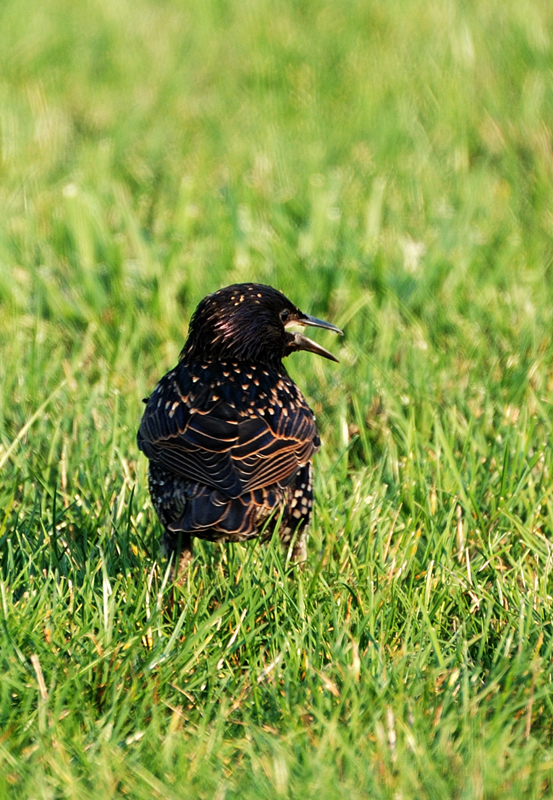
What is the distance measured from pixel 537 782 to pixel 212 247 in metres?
3.99

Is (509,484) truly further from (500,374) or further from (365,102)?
(365,102)

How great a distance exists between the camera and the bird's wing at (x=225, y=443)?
137 inches

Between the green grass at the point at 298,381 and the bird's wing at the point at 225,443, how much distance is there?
0.91 ft

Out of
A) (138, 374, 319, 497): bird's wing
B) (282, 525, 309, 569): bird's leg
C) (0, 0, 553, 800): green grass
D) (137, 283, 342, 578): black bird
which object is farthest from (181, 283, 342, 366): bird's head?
(282, 525, 309, 569): bird's leg

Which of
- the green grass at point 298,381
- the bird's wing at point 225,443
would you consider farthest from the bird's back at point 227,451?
the green grass at point 298,381

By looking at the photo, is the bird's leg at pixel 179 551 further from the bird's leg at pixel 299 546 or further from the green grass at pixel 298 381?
the bird's leg at pixel 299 546

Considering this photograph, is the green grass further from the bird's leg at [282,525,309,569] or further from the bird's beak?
the bird's beak

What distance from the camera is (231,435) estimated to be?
140 inches

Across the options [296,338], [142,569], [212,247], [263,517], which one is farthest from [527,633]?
[212,247]

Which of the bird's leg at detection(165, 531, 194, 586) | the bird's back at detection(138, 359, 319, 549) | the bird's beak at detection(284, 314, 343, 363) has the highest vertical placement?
the bird's beak at detection(284, 314, 343, 363)

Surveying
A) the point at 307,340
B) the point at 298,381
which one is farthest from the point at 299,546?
the point at 298,381

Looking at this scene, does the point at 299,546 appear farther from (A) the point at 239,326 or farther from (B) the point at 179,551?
(A) the point at 239,326

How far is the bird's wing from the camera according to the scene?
3488mm

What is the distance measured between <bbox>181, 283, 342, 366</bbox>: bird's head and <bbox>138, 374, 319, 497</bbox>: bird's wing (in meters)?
0.25
